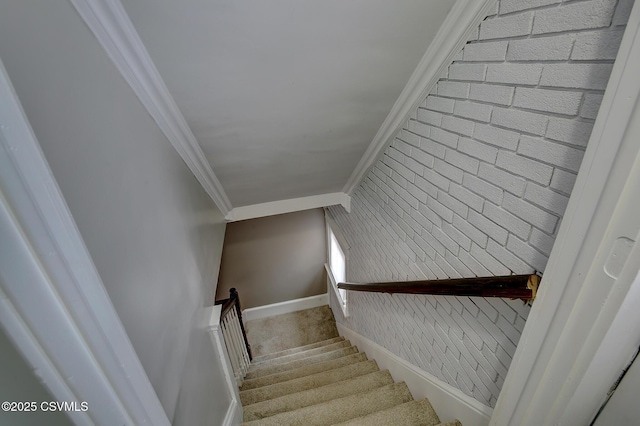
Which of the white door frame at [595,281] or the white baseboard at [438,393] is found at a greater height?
the white door frame at [595,281]

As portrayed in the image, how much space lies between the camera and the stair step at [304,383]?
2.31 m

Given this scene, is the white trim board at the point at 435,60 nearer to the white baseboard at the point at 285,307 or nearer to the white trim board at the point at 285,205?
the white trim board at the point at 285,205

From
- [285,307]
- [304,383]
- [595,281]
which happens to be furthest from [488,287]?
[285,307]

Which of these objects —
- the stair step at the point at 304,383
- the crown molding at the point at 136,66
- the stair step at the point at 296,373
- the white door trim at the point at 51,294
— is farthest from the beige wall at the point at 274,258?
the white door trim at the point at 51,294

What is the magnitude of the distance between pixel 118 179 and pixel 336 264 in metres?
3.83

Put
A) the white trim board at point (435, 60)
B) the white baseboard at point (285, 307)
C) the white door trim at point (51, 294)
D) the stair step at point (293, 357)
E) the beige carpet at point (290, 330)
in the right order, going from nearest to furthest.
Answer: the white door trim at point (51, 294), the white trim board at point (435, 60), the stair step at point (293, 357), the beige carpet at point (290, 330), the white baseboard at point (285, 307)

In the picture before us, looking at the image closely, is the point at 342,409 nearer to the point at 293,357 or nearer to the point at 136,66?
the point at 293,357

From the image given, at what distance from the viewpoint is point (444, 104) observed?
4.01 ft

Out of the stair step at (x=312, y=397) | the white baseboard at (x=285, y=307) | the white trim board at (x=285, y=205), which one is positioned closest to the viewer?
the stair step at (x=312, y=397)

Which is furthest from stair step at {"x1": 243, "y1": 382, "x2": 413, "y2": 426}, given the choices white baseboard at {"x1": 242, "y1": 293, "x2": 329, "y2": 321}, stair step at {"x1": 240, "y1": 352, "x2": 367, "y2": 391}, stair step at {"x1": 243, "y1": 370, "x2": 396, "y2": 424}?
white baseboard at {"x1": 242, "y1": 293, "x2": 329, "y2": 321}

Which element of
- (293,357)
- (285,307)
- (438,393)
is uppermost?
(438,393)

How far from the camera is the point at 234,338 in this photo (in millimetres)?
2721

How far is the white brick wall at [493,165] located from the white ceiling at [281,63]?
257mm

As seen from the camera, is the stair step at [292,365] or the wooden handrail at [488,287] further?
the stair step at [292,365]
